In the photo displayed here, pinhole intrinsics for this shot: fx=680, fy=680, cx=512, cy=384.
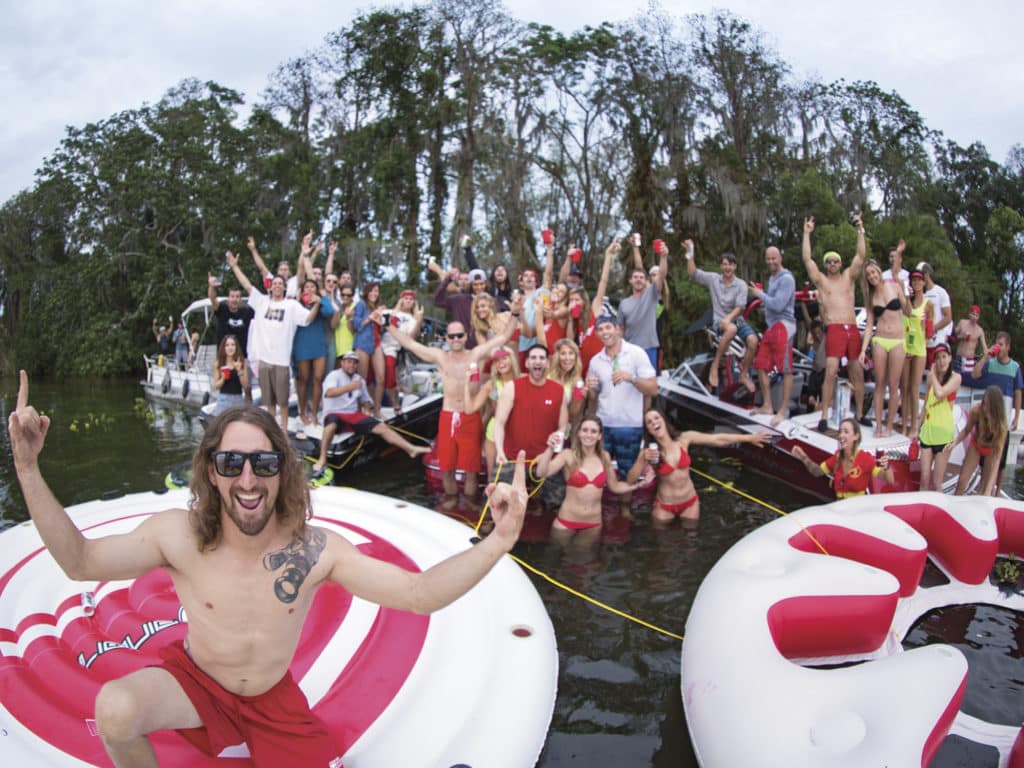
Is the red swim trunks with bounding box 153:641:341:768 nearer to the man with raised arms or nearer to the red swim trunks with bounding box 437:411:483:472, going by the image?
the red swim trunks with bounding box 437:411:483:472

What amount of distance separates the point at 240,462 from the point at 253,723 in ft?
2.69

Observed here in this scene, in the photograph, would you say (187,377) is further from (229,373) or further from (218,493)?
(218,493)

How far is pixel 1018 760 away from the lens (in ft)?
8.09

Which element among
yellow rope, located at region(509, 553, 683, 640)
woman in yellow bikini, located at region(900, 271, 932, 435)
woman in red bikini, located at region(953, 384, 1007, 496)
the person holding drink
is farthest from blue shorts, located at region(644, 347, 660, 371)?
the person holding drink

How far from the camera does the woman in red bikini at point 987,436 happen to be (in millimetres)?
5520

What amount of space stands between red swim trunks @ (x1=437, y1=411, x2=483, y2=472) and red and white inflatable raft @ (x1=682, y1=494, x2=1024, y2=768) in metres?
3.37

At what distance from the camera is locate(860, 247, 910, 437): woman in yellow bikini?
22.7 feet

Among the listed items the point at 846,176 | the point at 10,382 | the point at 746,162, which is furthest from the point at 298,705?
the point at 10,382

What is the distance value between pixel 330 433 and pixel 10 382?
22.3m

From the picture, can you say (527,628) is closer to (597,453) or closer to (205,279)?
(597,453)

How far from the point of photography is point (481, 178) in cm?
2108

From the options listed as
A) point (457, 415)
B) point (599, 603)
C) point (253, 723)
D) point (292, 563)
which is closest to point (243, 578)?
point (292, 563)

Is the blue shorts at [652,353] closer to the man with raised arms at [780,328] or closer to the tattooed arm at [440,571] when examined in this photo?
the man with raised arms at [780,328]

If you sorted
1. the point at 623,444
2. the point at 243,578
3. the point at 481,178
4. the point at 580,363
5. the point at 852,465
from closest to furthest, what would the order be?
the point at 243,578, the point at 852,465, the point at 623,444, the point at 580,363, the point at 481,178
